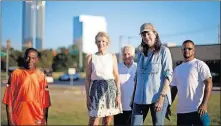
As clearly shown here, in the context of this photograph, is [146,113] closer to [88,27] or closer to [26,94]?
[26,94]

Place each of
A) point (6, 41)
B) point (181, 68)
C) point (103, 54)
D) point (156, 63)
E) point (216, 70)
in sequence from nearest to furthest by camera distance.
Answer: point (156, 63), point (103, 54), point (181, 68), point (6, 41), point (216, 70)

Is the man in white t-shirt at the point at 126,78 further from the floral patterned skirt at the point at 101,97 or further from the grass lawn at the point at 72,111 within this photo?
→ the grass lawn at the point at 72,111

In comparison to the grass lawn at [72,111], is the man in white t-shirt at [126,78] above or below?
above

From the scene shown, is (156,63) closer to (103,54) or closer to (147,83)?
(147,83)

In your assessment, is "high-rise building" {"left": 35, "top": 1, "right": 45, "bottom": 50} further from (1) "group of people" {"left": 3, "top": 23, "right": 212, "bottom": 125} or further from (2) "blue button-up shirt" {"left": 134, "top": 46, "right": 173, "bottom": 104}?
(2) "blue button-up shirt" {"left": 134, "top": 46, "right": 173, "bottom": 104}

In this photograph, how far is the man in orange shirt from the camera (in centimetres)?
289

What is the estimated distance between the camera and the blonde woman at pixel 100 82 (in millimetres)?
3178

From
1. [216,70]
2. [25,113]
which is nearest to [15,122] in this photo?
[25,113]

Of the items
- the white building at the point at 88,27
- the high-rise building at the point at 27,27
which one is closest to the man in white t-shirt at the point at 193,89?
the white building at the point at 88,27

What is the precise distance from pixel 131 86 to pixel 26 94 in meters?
1.40

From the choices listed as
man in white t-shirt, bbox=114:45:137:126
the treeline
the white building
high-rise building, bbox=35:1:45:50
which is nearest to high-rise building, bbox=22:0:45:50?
high-rise building, bbox=35:1:45:50

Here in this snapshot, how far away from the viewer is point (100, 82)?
3.19 metres

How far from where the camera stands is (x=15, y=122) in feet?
9.71

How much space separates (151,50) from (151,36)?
13 cm
